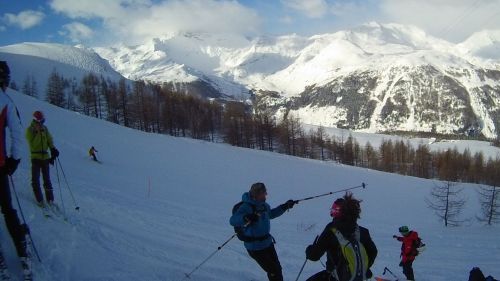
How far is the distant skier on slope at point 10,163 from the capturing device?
19.9 feet

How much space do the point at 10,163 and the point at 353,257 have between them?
525 cm

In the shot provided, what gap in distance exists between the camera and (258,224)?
7.09 metres

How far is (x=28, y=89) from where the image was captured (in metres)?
106

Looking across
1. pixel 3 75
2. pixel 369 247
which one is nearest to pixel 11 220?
pixel 3 75

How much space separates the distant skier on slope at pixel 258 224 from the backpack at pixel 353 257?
64.6 inches

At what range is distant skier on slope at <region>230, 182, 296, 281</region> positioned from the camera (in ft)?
22.7

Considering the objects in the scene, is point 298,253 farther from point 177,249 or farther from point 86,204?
point 86,204

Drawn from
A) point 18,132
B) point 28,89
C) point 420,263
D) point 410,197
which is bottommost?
point 410,197

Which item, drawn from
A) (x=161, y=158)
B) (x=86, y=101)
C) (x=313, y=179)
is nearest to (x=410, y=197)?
(x=313, y=179)

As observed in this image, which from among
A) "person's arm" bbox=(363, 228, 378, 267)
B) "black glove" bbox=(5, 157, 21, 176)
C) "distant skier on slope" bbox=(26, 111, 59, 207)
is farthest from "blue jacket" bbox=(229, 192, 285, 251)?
"distant skier on slope" bbox=(26, 111, 59, 207)

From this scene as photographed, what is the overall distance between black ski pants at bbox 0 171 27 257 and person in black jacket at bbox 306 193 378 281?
14.9ft

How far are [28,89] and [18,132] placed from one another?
114225 millimetres

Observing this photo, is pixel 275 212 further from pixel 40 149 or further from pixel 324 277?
pixel 40 149

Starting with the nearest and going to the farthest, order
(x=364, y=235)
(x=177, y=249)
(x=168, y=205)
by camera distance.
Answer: (x=364, y=235) < (x=177, y=249) < (x=168, y=205)
